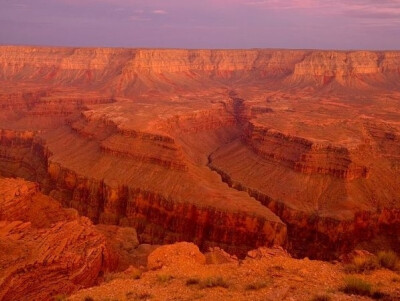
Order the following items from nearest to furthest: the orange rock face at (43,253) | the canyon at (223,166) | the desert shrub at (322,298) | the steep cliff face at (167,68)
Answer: the desert shrub at (322,298), the orange rock face at (43,253), the canyon at (223,166), the steep cliff face at (167,68)

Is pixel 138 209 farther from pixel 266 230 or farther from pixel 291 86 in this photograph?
pixel 291 86

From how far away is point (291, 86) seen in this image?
147 meters

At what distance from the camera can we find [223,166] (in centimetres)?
6594

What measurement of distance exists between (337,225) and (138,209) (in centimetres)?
2207

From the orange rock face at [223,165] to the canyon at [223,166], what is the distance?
0.16 m

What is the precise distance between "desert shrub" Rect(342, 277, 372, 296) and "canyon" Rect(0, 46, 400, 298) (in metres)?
28.1

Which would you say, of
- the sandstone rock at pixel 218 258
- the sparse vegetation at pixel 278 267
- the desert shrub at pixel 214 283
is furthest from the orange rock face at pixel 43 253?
the sparse vegetation at pixel 278 267

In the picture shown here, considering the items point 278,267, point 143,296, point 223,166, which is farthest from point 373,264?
point 223,166

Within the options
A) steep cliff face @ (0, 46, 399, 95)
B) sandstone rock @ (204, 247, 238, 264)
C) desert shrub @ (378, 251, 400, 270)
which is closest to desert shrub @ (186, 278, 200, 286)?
sandstone rock @ (204, 247, 238, 264)

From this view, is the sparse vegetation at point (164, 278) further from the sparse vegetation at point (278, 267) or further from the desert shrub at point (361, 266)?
the desert shrub at point (361, 266)

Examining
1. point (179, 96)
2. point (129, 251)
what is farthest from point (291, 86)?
point (129, 251)

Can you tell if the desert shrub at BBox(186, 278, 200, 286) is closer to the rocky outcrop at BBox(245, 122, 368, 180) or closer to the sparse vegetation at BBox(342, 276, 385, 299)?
the sparse vegetation at BBox(342, 276, 385, 299)

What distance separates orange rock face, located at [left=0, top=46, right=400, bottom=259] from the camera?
48.3m

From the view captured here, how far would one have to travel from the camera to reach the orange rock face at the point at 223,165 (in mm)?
48344
